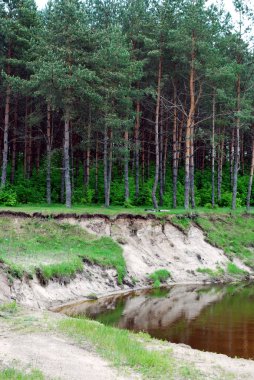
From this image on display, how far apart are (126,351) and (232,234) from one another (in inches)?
973

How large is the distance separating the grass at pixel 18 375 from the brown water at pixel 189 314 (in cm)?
735

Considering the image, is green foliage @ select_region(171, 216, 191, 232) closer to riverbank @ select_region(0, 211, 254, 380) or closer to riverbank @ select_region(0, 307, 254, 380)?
riverbank @ select_region(0, 211, 254, 380)

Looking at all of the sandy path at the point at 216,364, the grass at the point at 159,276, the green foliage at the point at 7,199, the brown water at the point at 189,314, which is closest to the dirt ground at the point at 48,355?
the sandy path at the point at 216,364

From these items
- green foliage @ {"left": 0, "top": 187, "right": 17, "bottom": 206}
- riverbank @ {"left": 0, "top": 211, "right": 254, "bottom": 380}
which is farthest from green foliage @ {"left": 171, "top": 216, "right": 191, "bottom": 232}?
green foliage @ {"left": 0, "top": 187, "right": 17, "bottom": 206}

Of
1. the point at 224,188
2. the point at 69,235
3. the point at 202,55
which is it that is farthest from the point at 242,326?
the point at 224,188

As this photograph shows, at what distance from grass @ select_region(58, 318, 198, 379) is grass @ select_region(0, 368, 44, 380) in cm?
236

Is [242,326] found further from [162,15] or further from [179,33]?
[162,15]

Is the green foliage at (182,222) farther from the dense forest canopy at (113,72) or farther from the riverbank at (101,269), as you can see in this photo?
the dense forest canopy at (113,72)

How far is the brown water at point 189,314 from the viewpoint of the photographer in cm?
1648

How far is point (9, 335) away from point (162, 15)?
29215 millimetres

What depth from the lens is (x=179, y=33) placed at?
33625 mm

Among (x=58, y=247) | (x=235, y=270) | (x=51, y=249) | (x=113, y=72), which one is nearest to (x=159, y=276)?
(x=235, y=270)

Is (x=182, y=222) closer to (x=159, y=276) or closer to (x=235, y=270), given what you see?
(x=235, y=270)

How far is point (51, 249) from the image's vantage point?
26.0 metres
